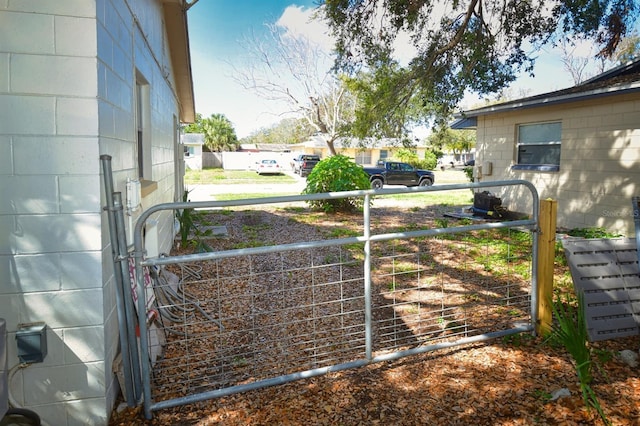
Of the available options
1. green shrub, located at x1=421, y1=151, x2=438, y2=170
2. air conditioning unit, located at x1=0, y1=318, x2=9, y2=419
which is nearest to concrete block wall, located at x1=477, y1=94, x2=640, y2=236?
air conditioning unit, located at x1=0, y1=318, x2=9, y2=419

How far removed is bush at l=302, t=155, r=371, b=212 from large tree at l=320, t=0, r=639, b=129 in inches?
66.5

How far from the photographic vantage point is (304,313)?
15.6 ft

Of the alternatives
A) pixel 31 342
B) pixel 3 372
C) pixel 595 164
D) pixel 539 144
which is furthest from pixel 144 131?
pixel 539 144

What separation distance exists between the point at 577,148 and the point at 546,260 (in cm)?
728

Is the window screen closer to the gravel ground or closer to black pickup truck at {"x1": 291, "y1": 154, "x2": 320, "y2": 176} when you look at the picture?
the gravel ground

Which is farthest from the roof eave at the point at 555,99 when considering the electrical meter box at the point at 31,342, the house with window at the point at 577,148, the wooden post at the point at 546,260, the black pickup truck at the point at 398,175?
the black pickup truck at the point at 398,175

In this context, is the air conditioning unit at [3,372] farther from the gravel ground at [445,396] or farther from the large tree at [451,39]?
the large tree at [451,39]

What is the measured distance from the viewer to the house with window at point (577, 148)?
8.68 metres

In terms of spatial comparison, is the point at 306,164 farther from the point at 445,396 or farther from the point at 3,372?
the point at 3,372

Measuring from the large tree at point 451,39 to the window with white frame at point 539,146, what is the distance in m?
1.42

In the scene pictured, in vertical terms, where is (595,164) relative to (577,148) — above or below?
below

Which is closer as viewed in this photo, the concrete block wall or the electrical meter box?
the electrical meter box

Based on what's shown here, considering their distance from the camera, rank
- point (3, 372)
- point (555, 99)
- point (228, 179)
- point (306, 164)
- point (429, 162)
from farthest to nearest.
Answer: point (429, 162)
point (306, 164)
point (228, 179)
point (555, 99)
point (3, 372)

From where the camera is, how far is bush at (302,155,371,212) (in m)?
12.2
